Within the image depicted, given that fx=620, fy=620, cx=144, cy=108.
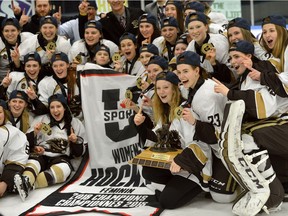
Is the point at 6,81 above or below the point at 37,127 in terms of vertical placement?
above

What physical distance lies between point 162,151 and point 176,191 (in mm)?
304

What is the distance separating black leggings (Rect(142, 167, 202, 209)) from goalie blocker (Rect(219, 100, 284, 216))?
→ 37cm

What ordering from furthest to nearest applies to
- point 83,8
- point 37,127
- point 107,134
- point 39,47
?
point 83,8, point 39,47, point 107,134, point 37,127

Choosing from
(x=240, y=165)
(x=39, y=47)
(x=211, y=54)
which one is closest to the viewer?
(x=240, y=165)

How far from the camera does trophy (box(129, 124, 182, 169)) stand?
4086 millimetres

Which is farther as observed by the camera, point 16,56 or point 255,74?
point 16,56

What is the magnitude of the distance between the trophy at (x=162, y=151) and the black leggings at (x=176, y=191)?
0.39ft

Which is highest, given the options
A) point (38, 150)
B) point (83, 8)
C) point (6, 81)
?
point (83, 8)

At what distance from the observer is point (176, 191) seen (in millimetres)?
4023

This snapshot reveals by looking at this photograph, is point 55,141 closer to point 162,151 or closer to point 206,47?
point 162,151

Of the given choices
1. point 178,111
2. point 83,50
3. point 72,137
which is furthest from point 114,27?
point 178,111

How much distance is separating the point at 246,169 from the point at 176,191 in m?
0.55

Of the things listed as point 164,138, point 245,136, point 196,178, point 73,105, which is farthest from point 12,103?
point 245,136

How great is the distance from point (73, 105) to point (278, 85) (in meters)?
2.02
